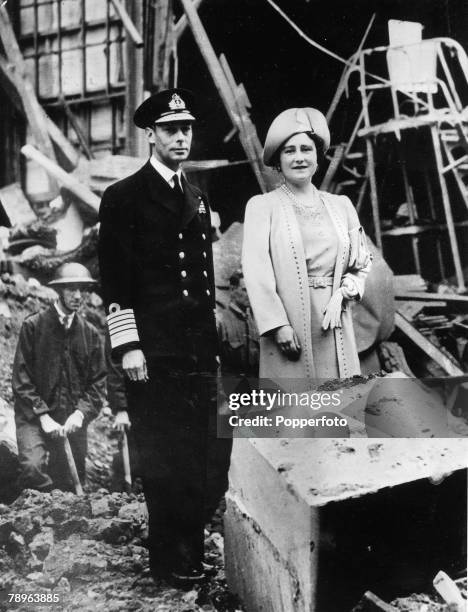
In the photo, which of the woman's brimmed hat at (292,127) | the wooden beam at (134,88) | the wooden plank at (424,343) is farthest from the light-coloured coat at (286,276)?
the wooden beam at (134,88)

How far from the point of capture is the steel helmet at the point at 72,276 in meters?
2.81

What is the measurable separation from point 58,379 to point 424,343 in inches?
62.9

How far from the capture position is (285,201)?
253 centimetres

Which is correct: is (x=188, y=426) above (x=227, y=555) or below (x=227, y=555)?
above

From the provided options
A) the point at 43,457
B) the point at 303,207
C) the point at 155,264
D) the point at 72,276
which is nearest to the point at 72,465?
the point at 43,457

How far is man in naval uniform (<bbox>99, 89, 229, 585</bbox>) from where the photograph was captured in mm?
2449

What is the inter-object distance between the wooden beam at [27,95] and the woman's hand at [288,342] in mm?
1231

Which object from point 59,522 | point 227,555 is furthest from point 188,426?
point 59,522

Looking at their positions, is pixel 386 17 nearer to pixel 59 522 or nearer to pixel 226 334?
pixel 226 334

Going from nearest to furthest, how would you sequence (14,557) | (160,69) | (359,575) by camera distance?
(359,575) → (14,557) → (160,69)

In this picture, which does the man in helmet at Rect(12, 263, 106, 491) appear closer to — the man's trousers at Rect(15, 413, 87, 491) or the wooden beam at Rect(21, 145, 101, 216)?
the man's trousers at Rect(15, 413, 87, 491)

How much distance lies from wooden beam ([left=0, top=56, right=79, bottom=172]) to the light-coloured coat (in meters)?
0.89

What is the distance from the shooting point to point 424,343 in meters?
2.87

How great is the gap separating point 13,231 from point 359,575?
2008mm
